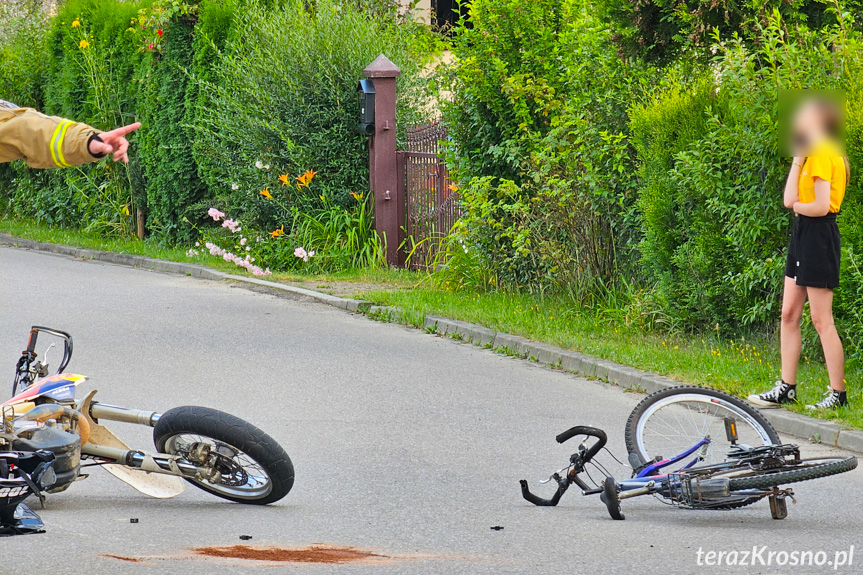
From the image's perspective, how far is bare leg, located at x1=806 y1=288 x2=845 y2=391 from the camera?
752 cm

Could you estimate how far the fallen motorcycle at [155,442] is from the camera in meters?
5.19

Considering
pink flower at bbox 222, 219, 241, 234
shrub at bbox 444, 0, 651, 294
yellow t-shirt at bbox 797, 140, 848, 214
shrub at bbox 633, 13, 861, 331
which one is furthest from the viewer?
pink flower at bbox 222, 219, 241, 234

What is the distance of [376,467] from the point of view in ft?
21.6

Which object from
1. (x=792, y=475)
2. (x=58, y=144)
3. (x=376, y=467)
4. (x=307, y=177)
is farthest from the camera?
(x=307, y=177)

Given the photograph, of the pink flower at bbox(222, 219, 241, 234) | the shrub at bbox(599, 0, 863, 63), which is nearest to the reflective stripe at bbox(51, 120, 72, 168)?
the shrub at bbox(599, 0, 863, 63)

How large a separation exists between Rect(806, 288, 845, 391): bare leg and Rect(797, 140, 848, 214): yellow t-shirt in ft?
1.77

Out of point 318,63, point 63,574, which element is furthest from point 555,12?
point 63,574

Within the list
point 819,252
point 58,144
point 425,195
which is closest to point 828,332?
point 819,252

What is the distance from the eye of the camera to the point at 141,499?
5906 millimetres

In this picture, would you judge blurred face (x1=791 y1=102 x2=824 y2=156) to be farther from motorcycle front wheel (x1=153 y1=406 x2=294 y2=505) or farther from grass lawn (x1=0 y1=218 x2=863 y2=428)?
motorcycle front wheel (x1=153 y1=406 x2=294 y2=505)

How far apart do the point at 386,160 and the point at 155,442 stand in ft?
34.5

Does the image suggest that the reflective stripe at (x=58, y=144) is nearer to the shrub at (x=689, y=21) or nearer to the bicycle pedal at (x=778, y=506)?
the bicycle pedal at (x=778, y=506)

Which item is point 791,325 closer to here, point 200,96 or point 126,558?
point 126,558

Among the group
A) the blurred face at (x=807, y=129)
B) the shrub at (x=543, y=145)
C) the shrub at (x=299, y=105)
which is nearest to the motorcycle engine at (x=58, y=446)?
the blurred face at (x=807, y=129)
